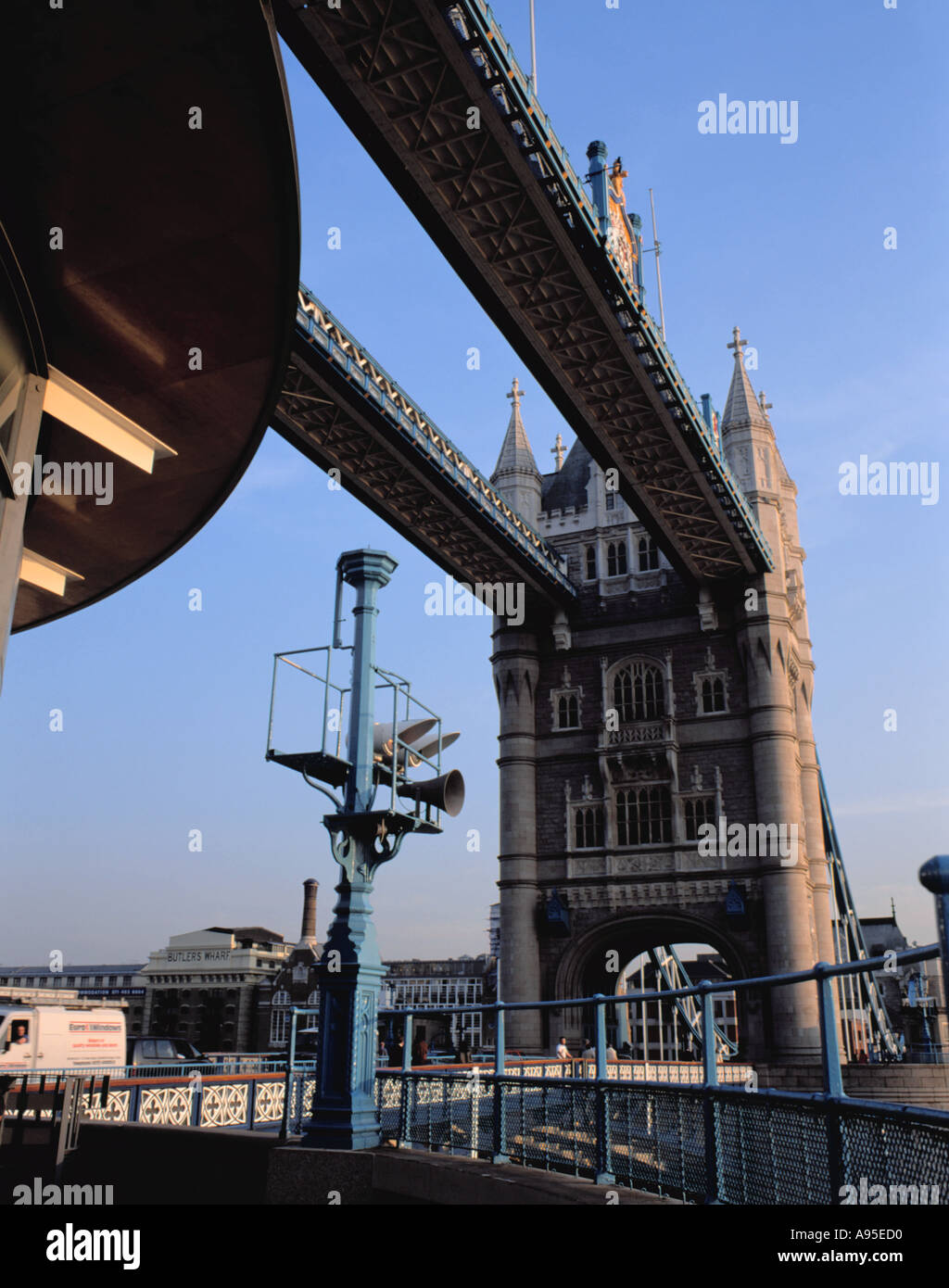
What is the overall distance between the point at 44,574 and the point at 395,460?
56.7 ft

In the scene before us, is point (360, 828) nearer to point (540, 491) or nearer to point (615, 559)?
point (615, 559)

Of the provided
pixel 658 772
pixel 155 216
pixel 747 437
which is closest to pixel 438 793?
pixel 155 216

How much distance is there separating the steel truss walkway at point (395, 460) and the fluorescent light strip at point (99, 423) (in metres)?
11.8

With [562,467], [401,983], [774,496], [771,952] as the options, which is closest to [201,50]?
[771,952]

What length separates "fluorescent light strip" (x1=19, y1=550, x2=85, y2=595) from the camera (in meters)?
10.9

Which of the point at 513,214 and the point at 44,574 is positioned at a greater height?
the point at 513,214

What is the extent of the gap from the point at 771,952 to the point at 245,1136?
22.9 m

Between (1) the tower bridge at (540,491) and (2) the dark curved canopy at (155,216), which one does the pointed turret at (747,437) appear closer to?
(1) the tower bridge at (540,491)

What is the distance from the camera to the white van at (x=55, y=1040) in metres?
22.6

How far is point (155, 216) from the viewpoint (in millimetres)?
6512

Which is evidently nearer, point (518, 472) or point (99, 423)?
point (99, 423)

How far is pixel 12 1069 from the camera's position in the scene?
21.4m

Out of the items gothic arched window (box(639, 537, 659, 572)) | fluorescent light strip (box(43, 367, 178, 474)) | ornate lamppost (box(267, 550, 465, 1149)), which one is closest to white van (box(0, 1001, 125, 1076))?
ornate lamppost (box(267, 550, 465, 1149))
